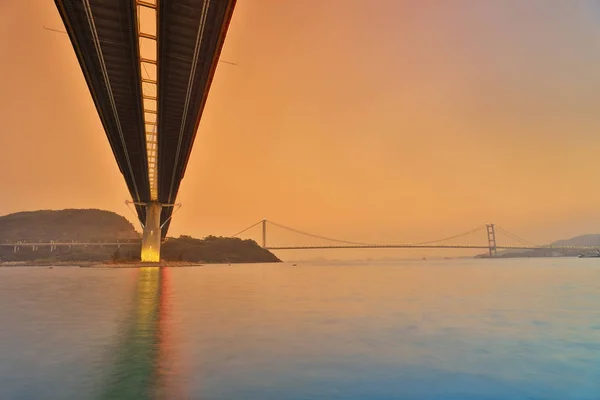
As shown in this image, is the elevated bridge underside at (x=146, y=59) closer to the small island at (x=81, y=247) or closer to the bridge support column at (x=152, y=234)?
the bridge support column at (x=152, y=234)

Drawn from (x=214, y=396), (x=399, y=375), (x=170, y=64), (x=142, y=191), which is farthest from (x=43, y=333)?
(x=142, y=191)

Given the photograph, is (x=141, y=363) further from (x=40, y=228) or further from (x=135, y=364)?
(x=40, y=228)

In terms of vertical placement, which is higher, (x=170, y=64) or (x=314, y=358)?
(x=170, y=64)

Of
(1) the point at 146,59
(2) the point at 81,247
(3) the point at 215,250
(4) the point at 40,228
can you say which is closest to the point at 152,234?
(1) the point at 146,59

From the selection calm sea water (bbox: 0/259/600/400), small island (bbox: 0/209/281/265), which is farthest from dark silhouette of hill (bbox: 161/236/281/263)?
calm sea water (bbox: 0/259/600/400)

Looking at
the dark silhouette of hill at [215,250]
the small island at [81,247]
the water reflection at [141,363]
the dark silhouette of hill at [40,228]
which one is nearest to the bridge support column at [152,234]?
the small island at [81,247]

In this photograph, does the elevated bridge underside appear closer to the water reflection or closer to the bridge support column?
the water reflection

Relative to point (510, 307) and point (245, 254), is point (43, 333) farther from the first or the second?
point (245, 254)
